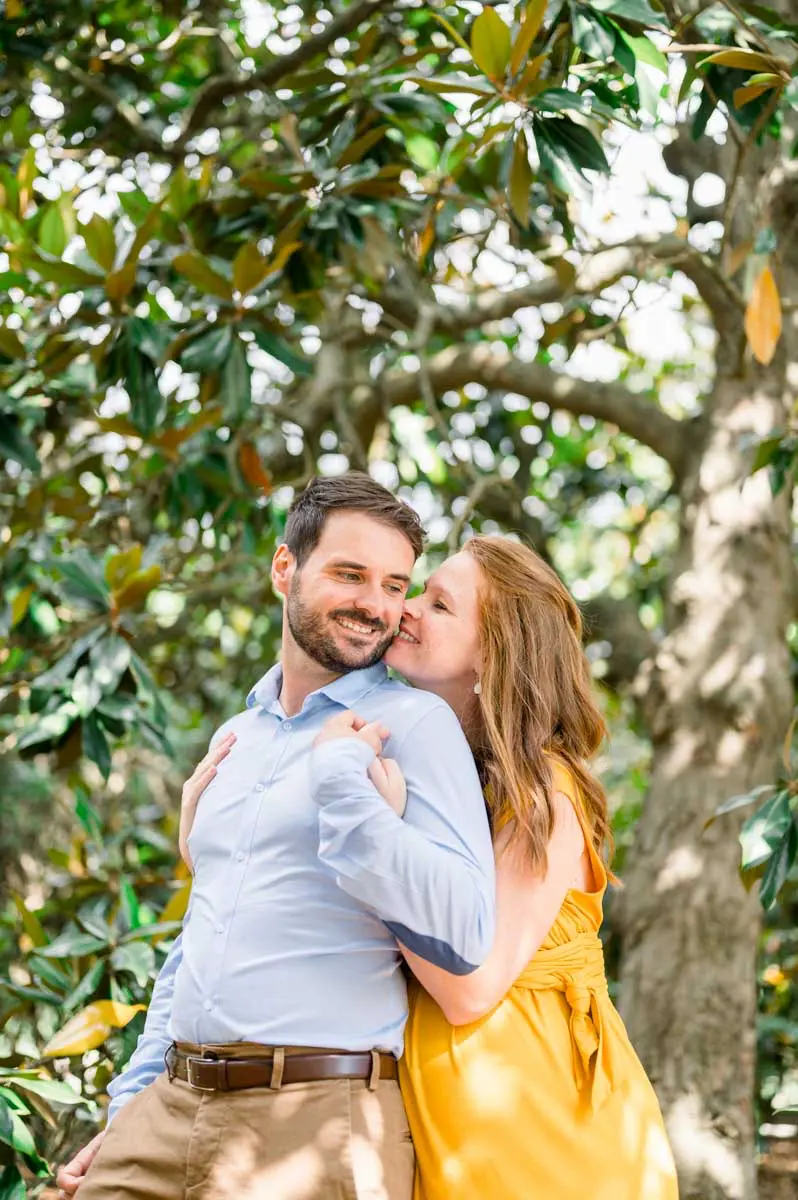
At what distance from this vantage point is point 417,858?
5.52ft

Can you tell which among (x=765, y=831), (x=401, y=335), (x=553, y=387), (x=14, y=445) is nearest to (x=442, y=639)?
(x=765, y=831)

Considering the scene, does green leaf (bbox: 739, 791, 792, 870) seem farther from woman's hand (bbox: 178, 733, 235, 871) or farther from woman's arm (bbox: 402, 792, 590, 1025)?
woman's hand (bbox: 178, 733, 235, 871)

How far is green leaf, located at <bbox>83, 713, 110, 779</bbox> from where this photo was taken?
3.14 m

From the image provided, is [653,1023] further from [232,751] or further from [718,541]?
[232,751]

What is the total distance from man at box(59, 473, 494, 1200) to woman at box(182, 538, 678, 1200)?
8cm

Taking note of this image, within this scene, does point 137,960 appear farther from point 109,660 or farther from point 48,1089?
point 109,660

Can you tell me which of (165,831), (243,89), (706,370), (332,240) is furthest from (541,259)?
(706,370)

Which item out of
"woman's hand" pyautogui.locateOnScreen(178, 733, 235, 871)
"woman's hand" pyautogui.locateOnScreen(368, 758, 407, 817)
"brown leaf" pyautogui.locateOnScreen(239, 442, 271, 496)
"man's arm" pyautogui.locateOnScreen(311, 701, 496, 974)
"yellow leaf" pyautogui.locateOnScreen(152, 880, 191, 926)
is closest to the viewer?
"man's arm" pyautogui.locateOnScreen(311, 701, 496, 974)

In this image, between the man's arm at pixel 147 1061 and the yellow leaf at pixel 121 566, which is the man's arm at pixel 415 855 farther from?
the yellow leaf at pixel 121 566

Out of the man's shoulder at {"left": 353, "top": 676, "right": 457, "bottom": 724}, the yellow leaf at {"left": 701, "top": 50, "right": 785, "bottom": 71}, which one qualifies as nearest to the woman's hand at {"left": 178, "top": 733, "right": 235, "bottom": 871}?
the man's shoulder at {"left": 353, "top": 676, "right": 457, "bottom": 724}

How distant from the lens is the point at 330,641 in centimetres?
207

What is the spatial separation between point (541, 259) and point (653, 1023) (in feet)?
7.82

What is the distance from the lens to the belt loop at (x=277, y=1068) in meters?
1.80

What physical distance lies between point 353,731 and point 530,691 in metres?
0.39
